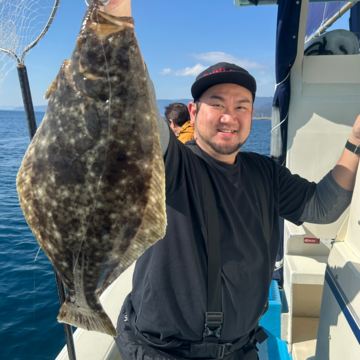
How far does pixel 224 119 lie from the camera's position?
76.9 inches

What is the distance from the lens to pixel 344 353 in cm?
189

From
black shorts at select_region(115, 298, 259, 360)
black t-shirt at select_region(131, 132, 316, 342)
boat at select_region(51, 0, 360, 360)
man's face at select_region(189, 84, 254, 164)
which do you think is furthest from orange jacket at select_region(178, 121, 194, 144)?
black shorts at select_region(115, 298, 259, 360)

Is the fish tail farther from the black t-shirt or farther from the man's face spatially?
the man's face

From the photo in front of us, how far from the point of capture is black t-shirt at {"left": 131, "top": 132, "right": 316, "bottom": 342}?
1.69m

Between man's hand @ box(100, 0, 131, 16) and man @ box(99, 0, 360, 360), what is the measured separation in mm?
503

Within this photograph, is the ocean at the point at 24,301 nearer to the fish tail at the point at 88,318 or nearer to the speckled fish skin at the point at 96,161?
the fish tail at the point at 88,318

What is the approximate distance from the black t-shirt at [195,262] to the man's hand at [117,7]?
0.62 metres

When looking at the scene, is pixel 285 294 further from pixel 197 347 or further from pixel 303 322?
pixel 197 347

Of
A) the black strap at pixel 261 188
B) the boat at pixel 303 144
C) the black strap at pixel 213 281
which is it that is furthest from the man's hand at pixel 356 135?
the boat at pixel 303 144

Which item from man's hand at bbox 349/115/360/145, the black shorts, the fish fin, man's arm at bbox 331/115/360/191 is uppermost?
the fish fin

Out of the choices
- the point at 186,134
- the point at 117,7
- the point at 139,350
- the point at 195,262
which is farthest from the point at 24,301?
the point at 117,7

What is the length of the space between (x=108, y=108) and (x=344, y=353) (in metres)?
2.04

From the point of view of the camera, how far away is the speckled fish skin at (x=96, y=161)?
1136 mm

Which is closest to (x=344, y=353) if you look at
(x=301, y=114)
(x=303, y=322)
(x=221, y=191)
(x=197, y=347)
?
(x=197, y=347)
